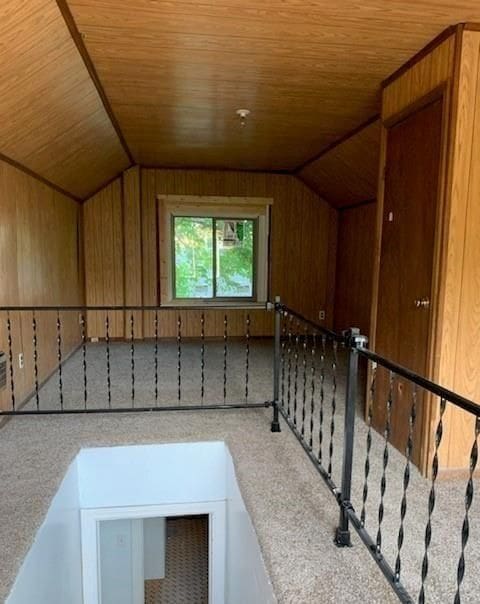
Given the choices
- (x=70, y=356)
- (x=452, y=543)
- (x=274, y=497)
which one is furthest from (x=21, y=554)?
(x=70, y=356)

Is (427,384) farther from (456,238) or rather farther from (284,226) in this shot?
(284,226)

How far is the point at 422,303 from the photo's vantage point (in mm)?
2389

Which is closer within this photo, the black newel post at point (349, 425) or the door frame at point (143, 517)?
the black newel post at point (349, 425)

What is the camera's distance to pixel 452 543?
1.83 m

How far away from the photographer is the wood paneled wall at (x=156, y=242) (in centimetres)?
550

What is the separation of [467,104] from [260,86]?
1.31 meters

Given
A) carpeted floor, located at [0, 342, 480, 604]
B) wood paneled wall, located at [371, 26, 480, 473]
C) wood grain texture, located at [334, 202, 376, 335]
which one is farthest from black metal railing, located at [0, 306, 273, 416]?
wood paneled wall, located at [371, 26, 480, 473]

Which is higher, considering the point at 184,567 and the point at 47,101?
the point at 47,101

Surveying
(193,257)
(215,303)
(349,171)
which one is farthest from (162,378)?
(349,171)

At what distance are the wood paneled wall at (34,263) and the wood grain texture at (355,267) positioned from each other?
3.36 meters

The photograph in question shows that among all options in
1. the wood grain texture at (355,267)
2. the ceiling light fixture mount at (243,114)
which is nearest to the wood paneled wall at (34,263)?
the ceiling light fixture mount at (243,114)

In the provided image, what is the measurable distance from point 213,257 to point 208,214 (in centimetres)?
57

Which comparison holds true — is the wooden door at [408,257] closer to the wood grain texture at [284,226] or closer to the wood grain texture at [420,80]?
the wood grain texture at [420,80]

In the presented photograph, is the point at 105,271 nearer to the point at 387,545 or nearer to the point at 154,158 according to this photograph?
the point at 154,158
